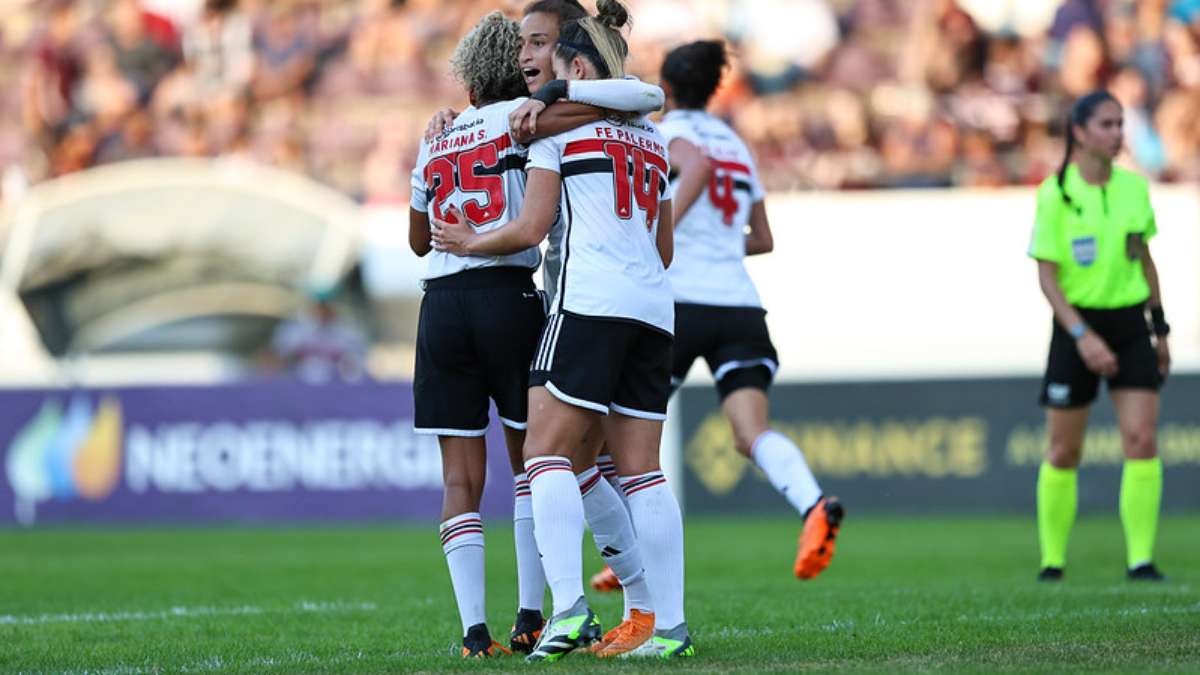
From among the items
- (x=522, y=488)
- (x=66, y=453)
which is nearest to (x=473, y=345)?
(x=522, y=488)

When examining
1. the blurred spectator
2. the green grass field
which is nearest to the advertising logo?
the blurred spectator

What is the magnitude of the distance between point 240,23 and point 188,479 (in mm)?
6270

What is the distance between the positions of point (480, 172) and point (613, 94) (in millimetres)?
515

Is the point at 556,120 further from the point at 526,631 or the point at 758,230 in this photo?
the point at 758,230

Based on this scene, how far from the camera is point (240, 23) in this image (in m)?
20.0

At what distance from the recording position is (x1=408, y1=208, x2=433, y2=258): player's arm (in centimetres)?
565

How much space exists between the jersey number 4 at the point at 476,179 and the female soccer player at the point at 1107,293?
3596mm

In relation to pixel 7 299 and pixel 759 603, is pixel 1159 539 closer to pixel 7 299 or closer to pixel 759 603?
pixel 759 603

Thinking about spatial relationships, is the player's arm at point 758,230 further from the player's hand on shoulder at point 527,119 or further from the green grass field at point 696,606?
the player's hand on shoulder at point 527,119

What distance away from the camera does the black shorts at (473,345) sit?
5.56 metres

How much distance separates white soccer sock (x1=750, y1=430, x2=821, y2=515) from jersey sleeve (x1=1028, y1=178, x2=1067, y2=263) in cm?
155

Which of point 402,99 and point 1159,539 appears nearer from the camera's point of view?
point 1159,539

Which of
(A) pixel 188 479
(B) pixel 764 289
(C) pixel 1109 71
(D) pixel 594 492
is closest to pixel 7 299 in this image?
(A) pixel 188 479

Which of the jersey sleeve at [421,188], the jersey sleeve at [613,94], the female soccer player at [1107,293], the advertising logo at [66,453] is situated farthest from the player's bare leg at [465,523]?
the advertising logo at [66,453]
